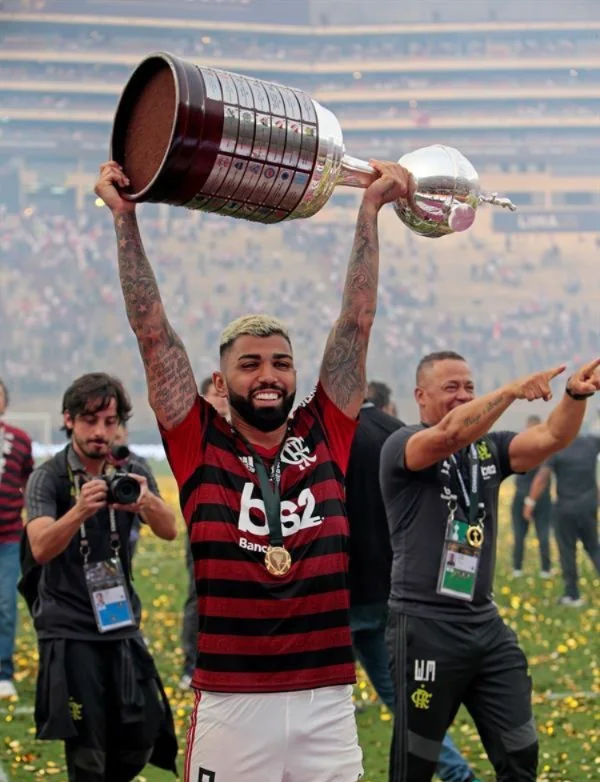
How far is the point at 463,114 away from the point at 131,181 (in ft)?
159

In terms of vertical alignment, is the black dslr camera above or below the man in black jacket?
above

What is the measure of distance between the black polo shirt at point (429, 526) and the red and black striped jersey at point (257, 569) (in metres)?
1.46

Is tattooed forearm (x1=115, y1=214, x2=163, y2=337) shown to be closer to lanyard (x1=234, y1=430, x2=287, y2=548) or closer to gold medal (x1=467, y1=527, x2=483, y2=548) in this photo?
lanyard (x1=234, y1=430, x2=287, y2=548)

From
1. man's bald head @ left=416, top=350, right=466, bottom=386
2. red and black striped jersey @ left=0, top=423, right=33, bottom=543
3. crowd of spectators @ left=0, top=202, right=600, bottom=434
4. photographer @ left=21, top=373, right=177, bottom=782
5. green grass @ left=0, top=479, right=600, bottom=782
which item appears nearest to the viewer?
photographer @ left=21, top=373, right=177, bottom=782

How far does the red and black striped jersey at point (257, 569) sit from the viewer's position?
297 centimetres

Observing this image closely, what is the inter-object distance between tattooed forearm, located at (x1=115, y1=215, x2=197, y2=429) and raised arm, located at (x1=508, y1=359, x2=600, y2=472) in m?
1.59

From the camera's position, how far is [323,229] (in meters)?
45.3

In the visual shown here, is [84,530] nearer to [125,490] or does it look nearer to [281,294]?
[125,490]

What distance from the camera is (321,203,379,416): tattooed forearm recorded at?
10.9ft

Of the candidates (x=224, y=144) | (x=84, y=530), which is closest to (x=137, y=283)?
(x=224, y=144)

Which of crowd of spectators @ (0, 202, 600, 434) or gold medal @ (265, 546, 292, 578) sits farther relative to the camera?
crowd of spectators @ (0, 202, 600, 434)

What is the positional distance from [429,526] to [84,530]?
3.94ft

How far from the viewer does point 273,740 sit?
9.51 ft

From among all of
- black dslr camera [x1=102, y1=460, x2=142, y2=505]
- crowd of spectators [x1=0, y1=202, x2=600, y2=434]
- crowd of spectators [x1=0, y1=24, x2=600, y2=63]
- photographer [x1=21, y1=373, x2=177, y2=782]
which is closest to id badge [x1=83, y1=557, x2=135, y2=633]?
photographer [x1=21, y1=373, x2=177, y2=782]
